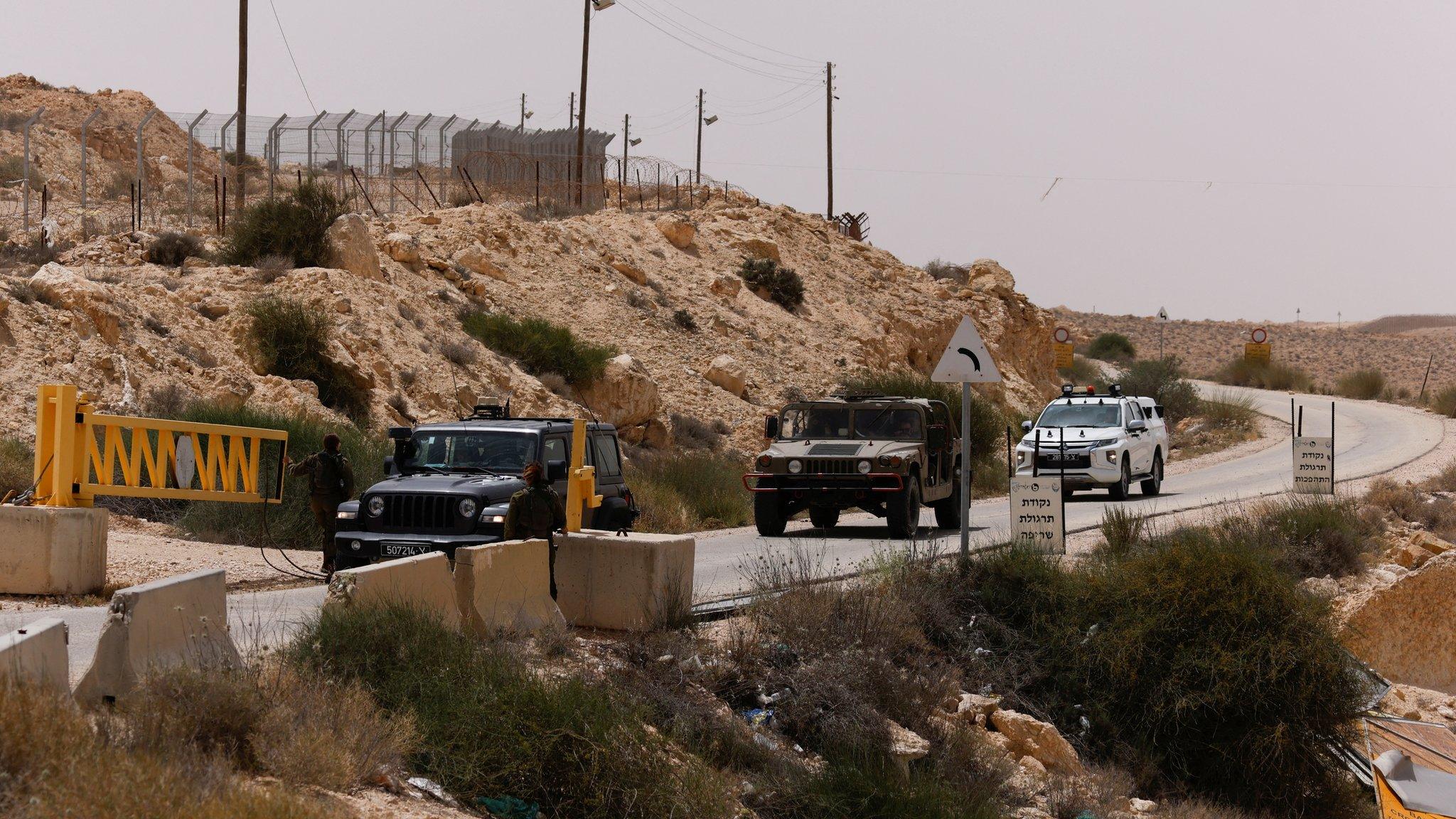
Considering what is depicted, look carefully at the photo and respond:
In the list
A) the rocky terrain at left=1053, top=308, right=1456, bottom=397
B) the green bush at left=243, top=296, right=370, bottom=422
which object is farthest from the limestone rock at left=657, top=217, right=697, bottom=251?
the rocky terrain at left=1053, top=308, right=1456, bottom=397

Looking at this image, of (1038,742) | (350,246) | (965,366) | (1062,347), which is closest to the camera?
(1038,742)

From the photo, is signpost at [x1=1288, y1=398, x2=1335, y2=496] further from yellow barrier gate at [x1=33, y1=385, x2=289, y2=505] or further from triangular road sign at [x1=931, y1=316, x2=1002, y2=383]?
yellow barrier gate at [x1=33, y1=385, x2=289, y2=505]

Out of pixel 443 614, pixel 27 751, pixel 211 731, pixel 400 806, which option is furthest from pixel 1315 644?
pixel 27 751

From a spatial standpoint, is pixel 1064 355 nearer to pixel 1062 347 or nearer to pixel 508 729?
pixel 1062 347

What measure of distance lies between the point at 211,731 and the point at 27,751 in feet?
3.59

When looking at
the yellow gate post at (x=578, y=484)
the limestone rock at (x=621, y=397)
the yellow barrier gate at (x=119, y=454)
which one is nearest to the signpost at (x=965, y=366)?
the yellow gate post at (x=578, y=484)

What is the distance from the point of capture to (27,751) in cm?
495

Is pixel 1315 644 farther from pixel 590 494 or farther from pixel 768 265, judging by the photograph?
pixel 768 265

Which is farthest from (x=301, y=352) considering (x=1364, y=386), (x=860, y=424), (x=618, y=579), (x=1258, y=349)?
(x=1364, y=386)

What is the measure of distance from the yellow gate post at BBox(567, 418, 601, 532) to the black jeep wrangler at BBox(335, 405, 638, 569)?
0.37 meters

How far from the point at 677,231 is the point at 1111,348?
174 ft

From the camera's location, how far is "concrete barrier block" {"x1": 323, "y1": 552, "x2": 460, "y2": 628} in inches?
315

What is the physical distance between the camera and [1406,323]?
155 meters

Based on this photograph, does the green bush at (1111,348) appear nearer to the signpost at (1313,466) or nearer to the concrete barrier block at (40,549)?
the signpost at (1313,466)
